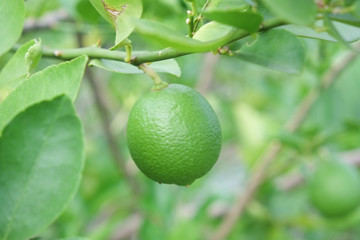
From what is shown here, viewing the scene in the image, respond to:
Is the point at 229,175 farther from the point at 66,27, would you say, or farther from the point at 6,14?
the point at 6,14

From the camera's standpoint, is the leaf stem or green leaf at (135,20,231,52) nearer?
green leaf at (135,20,231,52)

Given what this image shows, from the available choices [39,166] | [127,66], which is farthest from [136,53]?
[39,166]

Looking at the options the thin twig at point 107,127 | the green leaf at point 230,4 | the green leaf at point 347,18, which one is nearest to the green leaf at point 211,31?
the green leaf at point 230,4

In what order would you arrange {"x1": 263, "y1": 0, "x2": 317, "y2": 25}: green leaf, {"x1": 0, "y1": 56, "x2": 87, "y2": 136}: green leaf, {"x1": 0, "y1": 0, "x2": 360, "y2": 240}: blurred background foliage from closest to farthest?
{"x1": 263, "y1": 0, "x2": 317, "y2": 25}: green leaf < {"x1": 0, "y1": 56, "x2": 87, "y2": 136}: green leaf < {"x1": 0, "y1": 0, "x2": 360, "y2": 240}: blurred background foliage

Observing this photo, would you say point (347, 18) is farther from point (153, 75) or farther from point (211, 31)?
point (153, 75)

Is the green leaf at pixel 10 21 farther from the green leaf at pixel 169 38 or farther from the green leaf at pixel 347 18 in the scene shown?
the green leaf at pixel 347 18

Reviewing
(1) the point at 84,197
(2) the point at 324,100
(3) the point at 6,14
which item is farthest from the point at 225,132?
(3) the point at 6,14

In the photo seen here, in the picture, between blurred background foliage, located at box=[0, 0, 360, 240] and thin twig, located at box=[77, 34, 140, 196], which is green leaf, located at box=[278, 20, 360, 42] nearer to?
blurred background foliage, located at box=[0, 0, 360, 240]

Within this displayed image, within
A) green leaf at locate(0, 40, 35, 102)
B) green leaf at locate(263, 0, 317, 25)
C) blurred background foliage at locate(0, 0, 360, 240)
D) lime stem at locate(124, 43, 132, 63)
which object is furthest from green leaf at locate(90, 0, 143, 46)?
blurred background foliage at locate(0, 0, 360, 240)
